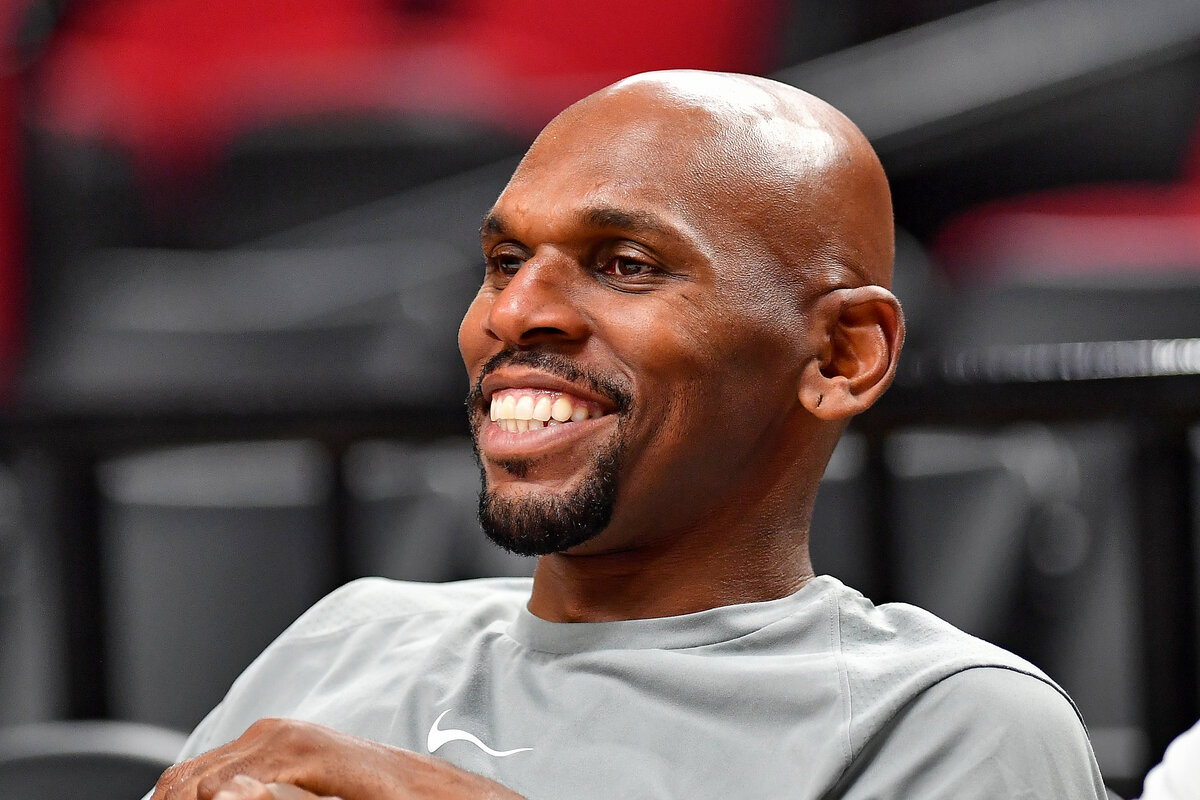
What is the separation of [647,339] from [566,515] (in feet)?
0.51

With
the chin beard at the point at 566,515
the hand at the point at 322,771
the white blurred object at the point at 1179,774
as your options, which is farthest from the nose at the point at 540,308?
the white blurred object at the point at 1179,774

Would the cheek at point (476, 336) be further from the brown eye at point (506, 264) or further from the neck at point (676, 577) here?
the neck at point (676, 577)

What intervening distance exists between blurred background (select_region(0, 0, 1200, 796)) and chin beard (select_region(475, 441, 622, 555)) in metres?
1.09

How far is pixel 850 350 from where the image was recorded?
4.36 ft

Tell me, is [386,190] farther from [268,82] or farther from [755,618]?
[755,618]

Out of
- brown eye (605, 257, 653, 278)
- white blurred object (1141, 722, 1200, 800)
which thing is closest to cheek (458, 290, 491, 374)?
brown eye (605, 257, 653, 278)

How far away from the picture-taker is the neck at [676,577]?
131cm

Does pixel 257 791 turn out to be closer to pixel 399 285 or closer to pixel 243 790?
pixel 243 790

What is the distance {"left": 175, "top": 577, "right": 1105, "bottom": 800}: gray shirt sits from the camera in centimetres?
112

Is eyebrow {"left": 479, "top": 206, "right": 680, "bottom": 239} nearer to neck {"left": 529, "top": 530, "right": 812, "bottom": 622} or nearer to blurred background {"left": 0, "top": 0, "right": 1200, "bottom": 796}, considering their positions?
neck {"left": 529, "top": 530, "right": 812, "bottom": 622}

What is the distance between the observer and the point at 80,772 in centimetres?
158

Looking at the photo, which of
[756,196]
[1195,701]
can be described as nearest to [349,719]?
[756,196]

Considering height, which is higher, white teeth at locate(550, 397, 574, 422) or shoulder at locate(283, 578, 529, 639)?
white teeth at locate(550, 397, 574, 422)

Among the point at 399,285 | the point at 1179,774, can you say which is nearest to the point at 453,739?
the point at 1179,774
